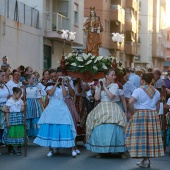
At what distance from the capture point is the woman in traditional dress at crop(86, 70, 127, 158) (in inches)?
495

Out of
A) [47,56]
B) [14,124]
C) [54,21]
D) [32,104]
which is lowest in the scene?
[14,124]

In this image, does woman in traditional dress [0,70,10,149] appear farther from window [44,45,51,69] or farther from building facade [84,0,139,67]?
building facade [84,0,139,67]

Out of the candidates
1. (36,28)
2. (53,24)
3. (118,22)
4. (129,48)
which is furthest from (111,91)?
(129,48)

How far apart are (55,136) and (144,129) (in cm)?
228

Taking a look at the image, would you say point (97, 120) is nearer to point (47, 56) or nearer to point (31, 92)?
point (31, 92)

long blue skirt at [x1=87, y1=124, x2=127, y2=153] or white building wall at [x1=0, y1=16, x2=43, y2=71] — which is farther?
white building wall at [x1=0, y1=16, x2=43, y2=71]

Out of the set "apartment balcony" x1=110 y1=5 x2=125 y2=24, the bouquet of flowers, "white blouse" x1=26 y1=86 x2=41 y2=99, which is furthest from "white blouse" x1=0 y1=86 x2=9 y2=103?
"apartment balcony" x1=110 y1=5 x2=125 y2=24

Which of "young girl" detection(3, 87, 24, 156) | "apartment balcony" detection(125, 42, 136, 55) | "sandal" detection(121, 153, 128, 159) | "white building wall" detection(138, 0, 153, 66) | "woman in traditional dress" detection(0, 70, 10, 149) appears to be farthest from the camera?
"white building wall" detection(138, 0, 153, 66)

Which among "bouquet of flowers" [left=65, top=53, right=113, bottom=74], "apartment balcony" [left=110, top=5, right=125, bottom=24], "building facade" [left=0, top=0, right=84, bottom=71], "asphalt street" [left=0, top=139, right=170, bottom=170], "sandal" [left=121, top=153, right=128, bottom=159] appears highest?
"apartment balcony" [left=110, top=5, right=125, bottom=24]

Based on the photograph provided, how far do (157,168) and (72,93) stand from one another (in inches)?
116

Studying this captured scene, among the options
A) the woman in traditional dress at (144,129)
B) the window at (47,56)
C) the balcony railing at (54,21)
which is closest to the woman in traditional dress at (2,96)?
the woman in traditional dress at (144,129)

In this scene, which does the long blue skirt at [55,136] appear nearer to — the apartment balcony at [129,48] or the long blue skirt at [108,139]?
the long blue skirt at [108,139]

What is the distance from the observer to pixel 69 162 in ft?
39.7

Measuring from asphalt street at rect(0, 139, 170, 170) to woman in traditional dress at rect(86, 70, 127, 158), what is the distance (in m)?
0.29
